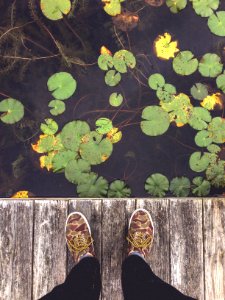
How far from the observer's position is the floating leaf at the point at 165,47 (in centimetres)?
161

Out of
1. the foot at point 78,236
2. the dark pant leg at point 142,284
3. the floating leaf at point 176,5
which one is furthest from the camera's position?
the floating leaf at point 176,5

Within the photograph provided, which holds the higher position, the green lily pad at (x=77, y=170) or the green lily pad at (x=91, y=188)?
the green lily pad at (x=77, y=170)

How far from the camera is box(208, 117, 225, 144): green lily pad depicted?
1.60 m

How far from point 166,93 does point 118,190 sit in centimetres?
48

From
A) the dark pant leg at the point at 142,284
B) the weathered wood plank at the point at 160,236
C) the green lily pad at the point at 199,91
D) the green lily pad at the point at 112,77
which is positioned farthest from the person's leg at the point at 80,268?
the green lily pad at the point at 199,91

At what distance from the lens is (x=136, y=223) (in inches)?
60.7

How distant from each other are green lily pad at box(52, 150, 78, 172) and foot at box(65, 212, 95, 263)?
211 mm

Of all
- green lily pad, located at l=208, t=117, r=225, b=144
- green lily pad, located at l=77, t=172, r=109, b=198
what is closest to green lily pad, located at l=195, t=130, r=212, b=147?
green lily pad, located at l=208, t=117, r=225, b=144

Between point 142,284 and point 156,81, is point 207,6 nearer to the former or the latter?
point 156,81

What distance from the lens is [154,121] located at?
1.60 m

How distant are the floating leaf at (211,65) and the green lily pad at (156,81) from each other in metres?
0.18

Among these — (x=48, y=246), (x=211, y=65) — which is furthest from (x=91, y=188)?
(x=211, y=65)

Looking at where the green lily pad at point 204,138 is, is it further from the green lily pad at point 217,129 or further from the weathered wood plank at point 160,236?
the weathered wood plank at point 160,236

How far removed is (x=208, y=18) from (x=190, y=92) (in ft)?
1.12
